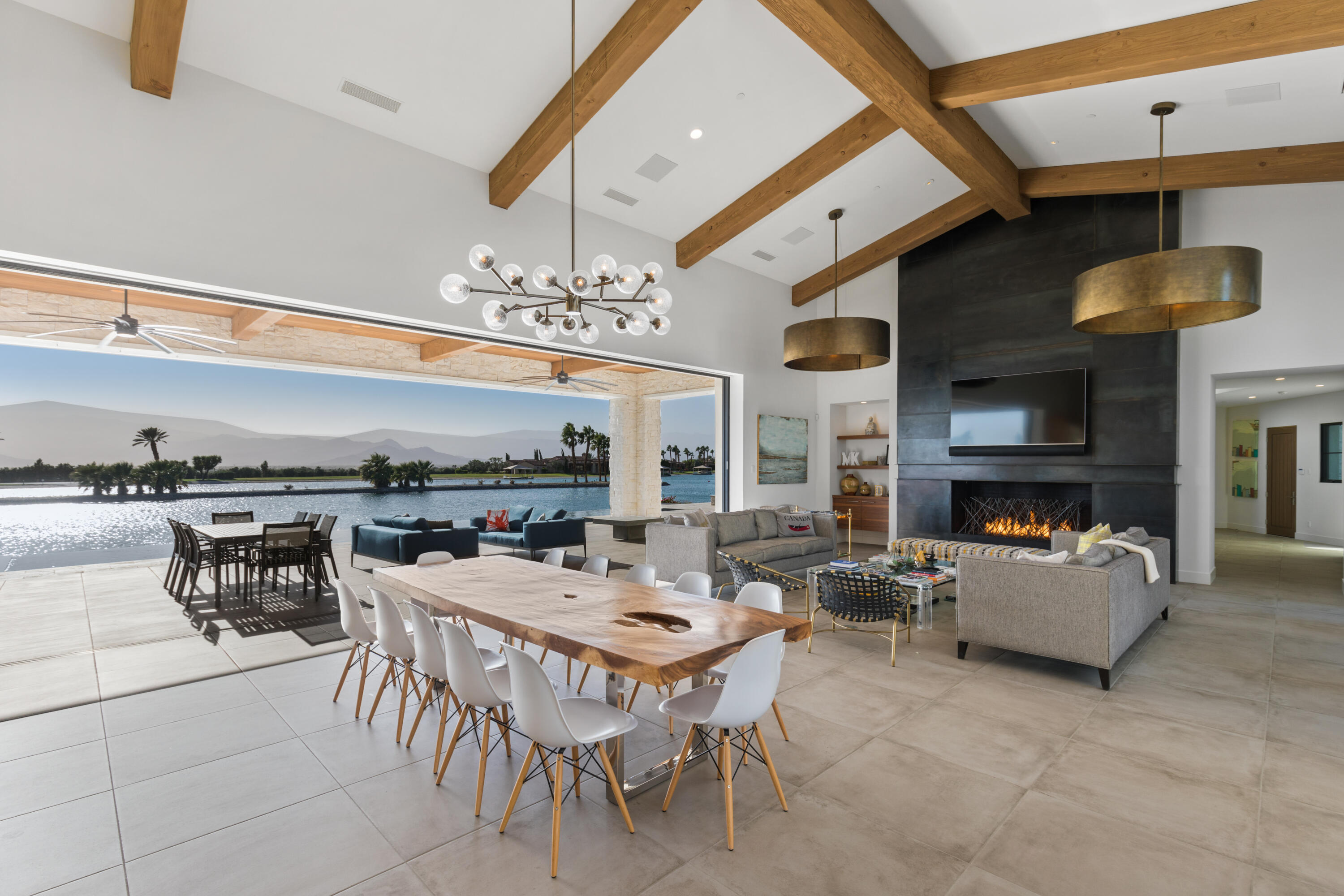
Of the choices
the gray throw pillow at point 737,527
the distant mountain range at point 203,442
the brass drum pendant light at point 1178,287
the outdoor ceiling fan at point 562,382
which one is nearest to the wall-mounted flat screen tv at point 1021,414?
the gray throw pillow at point 737,527

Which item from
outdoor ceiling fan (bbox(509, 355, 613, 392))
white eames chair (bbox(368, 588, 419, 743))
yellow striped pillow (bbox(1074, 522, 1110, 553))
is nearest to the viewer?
white eames chair (bbox(368, 588, 419, 743))

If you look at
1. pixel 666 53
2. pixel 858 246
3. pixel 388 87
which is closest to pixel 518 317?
pixel 388 87

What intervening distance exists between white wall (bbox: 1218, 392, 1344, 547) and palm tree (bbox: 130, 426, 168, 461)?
17207mm

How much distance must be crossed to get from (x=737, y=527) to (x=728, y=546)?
27 cm

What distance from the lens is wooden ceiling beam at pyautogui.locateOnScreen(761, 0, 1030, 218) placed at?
12.4 ft

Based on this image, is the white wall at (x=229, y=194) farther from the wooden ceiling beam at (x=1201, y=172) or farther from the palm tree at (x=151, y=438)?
the palm tree at (x=151, y=438)

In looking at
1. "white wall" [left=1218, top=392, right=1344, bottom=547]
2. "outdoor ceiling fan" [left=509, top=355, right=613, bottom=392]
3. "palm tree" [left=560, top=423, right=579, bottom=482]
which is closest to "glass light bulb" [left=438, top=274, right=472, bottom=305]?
"outdoor ceiling fan" [left=509, top=355, right=613, bottom=392]

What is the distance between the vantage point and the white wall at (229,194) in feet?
11.1

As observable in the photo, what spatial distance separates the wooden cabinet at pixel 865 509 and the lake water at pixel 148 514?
5.69 metres

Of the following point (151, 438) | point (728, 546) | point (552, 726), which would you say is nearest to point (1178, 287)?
point (552, 726)

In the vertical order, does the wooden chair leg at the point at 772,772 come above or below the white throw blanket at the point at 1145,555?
below

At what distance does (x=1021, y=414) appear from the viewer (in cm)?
718

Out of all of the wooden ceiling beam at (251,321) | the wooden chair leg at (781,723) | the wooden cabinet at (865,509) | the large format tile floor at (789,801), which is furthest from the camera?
the wooden cabinet at (865,509)

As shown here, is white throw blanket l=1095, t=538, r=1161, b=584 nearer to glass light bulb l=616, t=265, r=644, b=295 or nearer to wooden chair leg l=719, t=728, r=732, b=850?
Result: wooden chair leg l=719, t=728, r=732, b=850
